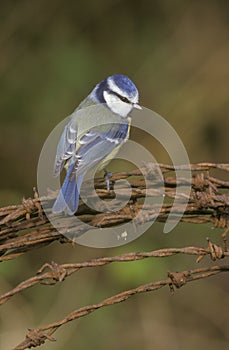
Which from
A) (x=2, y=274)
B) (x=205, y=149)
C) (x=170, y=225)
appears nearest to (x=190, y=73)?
(x=205, y=149)

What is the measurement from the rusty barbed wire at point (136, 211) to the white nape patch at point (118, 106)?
1495mm

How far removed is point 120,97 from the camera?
3863mm

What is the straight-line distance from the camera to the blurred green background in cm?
553

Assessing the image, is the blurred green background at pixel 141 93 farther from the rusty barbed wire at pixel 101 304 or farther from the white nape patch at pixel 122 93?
the rusty barbed wire at pixel 101 304

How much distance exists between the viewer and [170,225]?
7.89 ft

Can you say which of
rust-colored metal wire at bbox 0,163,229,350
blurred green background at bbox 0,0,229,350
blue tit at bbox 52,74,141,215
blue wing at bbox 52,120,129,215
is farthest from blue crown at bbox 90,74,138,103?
blurred green background at bbox 0,0,229,350

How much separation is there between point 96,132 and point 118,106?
412 mm

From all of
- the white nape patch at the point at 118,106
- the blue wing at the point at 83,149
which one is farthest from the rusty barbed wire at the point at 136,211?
the white nape patch at the point at 118,106

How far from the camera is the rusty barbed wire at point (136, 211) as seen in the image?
226cm

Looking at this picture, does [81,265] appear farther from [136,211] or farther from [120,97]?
[120,97]

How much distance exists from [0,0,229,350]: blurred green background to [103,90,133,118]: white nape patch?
6.00 feet

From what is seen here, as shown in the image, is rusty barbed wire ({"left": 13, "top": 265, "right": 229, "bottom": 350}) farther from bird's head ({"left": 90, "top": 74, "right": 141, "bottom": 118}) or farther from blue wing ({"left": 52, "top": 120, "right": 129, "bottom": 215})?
bird's head ({"left": 90, "top": 74, "right": 141, "bottom": 118})

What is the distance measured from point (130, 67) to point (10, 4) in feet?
4.46

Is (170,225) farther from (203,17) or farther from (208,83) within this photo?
(203,17)
